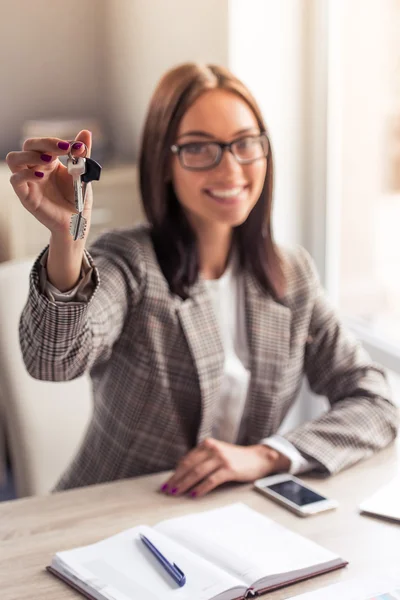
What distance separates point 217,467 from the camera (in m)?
1.36

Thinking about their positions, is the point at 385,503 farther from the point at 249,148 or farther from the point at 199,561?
the point at 249,148

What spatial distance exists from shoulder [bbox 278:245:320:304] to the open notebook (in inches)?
21.7

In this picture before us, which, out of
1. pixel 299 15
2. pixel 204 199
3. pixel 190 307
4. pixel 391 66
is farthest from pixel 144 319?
pixel 299 15

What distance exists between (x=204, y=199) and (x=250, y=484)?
0.49 meters

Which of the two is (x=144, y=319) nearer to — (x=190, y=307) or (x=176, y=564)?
(x=190, y=307)

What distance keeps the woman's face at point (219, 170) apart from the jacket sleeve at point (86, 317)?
0.46ft

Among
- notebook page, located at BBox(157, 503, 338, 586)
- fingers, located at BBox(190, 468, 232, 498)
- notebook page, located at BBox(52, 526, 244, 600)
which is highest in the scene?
notebook page, located at BBox(52, 526, 244, 600)

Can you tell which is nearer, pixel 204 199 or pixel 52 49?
pixel 204 199

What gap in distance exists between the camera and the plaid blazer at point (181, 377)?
1467 mm

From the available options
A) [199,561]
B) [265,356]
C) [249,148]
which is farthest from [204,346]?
[199,561]

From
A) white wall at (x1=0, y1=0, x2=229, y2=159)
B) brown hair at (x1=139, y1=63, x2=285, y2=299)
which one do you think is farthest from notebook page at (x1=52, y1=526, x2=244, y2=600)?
white wall at (x1=0, y1=0, x2=229, y2=159)

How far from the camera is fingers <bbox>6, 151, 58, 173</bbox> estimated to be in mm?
1041

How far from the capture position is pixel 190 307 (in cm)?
153

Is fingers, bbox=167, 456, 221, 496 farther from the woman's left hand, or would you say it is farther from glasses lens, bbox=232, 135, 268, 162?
glasses lens, bbox=232, 135, 268, 162
